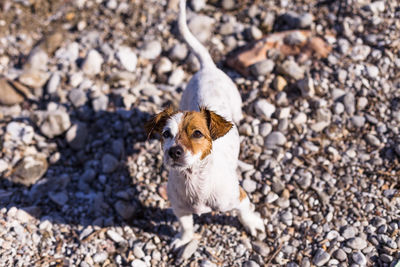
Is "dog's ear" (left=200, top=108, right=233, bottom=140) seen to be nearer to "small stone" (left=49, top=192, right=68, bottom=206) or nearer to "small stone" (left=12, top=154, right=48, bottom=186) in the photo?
"small stone" (left=49, top=192, right=68, bottom=206)

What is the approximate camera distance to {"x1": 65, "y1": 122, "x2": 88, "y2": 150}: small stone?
620 centimetres

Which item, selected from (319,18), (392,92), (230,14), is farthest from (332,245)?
(230,14)

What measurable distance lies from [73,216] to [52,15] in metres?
4.42

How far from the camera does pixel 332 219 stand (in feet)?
17.3

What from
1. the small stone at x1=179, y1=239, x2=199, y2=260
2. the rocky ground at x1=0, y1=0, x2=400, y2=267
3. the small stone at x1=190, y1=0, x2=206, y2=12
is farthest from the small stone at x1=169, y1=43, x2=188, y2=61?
the small stone at x1=179, y1=239, x2=199, y2=260

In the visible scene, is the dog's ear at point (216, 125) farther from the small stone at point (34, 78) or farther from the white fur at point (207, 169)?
the small stone at point (34, 78)

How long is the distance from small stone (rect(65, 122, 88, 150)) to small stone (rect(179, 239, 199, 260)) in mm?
2410

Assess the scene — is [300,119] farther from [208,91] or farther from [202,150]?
[202,150]

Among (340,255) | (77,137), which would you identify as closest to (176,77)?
(77,137)

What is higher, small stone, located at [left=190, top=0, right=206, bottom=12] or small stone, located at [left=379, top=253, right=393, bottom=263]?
small stone, located at [left=190, top=0, right=206, bottom=12]

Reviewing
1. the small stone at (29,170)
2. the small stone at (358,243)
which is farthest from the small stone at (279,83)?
the small stone at (29,170)

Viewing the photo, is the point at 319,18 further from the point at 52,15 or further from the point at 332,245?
the point at 52,15

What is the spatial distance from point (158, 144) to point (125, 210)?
1.22 metres

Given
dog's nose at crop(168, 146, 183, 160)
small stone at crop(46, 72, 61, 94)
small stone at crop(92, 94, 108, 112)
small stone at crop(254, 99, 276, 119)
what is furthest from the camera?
small stone at crop(46, 72, 61, 94)
